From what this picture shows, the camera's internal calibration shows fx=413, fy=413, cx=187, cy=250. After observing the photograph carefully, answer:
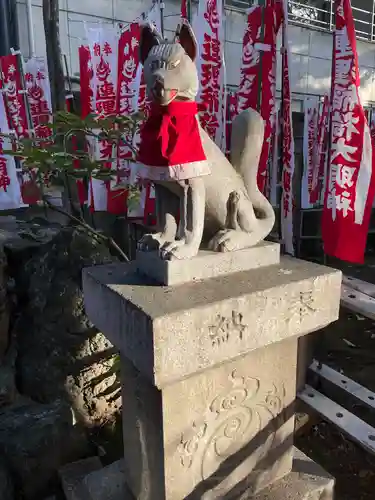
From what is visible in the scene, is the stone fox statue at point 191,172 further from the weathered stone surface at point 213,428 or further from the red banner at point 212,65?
the red banner at point 212,65

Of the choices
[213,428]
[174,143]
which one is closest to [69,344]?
[213,428]

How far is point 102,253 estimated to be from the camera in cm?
298

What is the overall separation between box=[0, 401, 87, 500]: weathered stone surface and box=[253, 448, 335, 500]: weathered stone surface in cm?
112

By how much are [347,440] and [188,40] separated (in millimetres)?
3071

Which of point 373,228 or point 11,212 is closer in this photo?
point 11,212

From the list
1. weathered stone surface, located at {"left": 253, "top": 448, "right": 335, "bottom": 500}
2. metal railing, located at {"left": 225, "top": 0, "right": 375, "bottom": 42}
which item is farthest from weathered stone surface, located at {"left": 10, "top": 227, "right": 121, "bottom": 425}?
metal railing, located at {"left": 225, "top": 0, "right": 375, "bottom": 42}

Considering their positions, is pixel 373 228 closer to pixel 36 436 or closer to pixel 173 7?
pixel 173 7

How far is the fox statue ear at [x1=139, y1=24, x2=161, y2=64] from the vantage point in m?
1.51

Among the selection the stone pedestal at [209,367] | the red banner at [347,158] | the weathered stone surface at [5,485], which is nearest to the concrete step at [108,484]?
the stone pedestal at [209,367]

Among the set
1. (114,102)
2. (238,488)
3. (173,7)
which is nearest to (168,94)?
(238,488)

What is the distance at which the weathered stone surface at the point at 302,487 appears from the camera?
1898 mm

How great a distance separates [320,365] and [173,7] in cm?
622

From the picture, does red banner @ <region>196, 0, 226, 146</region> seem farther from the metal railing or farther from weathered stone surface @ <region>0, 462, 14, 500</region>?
the metal railing

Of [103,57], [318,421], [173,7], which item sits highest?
[173,7]
